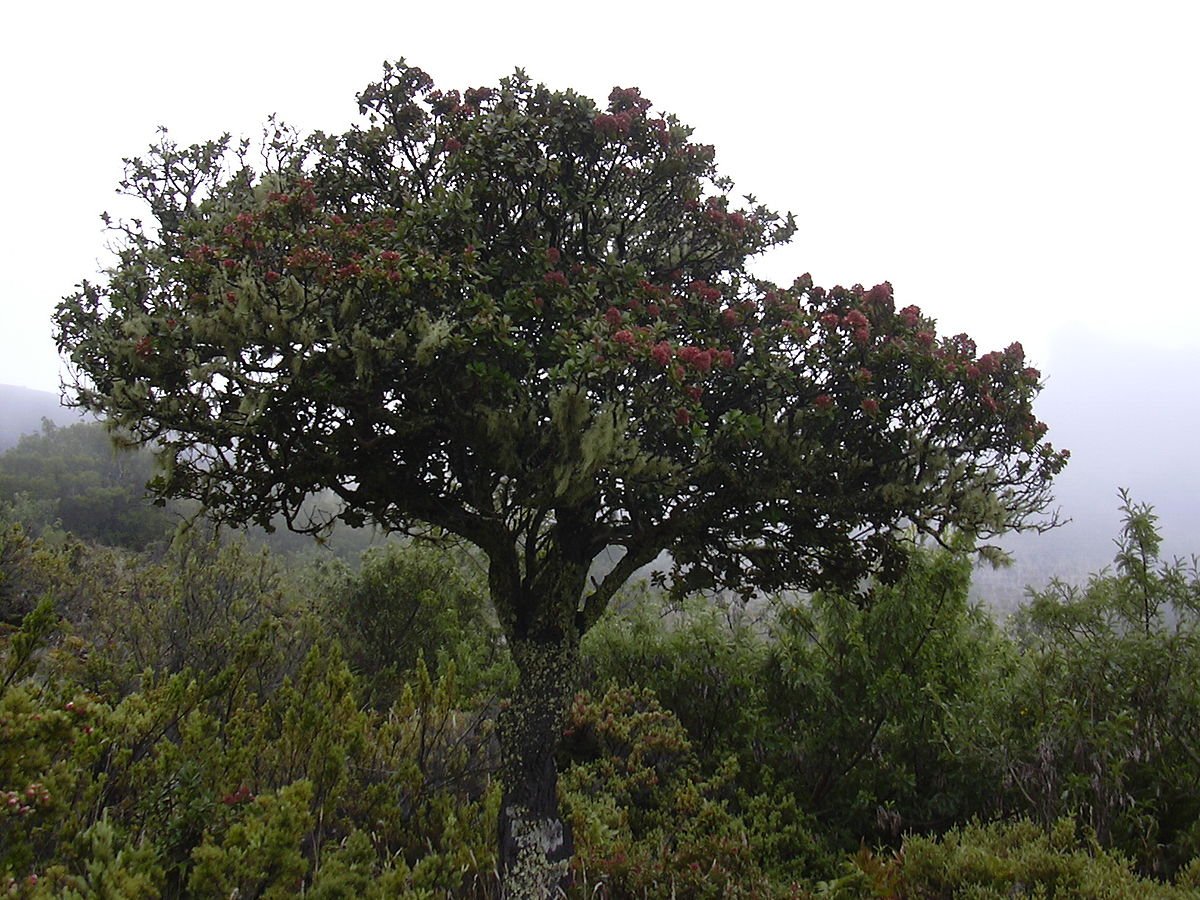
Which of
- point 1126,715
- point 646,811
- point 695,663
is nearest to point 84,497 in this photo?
point 695,663

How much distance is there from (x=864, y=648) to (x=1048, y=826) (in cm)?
271

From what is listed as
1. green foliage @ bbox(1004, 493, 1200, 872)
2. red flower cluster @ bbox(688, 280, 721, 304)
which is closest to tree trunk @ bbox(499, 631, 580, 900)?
red flower cluster @ bbox(688, 280, 721, 304)

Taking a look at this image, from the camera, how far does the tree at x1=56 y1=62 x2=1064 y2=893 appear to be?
4.56m

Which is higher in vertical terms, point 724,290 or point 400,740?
point 724,290

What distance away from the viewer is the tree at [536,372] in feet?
15.0

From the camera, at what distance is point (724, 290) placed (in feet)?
21.0

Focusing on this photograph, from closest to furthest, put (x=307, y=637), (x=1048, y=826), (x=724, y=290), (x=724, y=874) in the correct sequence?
1. (x=724, y=874)
2. (x=1048, y=826)
3. (x=724, y=290)
4. (x=307, y=637)

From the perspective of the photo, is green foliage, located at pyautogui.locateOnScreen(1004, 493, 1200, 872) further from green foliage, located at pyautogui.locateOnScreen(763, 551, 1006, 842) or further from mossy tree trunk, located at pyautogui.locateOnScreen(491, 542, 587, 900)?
mossy tree trunk, located at pyautogui.locateOnScreen(491, 542, 587, 900)

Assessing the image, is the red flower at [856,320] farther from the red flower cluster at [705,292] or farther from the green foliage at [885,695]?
the green foliage at [885,695]

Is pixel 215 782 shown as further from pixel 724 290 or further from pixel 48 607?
pixel 724 290

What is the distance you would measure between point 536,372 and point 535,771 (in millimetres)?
3341

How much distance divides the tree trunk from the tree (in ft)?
0.07

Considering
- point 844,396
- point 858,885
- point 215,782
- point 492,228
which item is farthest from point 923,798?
point 492,228

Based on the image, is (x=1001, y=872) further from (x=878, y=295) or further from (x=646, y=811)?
(x=878, y=295)
